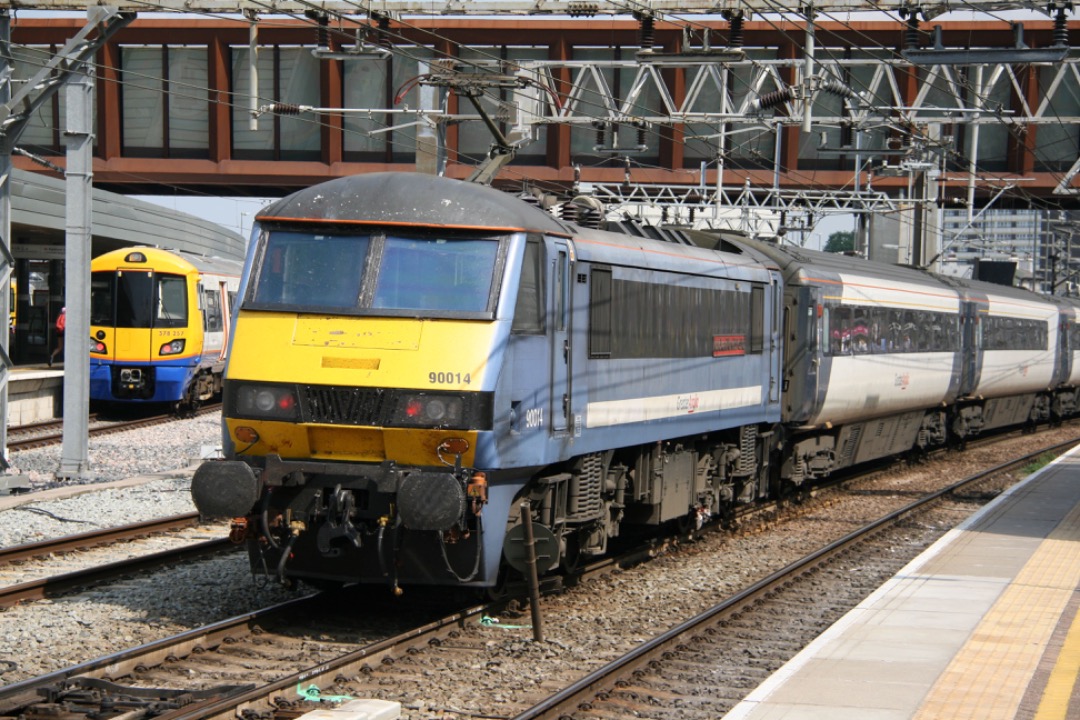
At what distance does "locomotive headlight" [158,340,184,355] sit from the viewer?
90.2ft

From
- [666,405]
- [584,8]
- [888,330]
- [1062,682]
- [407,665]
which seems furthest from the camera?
[888,330]

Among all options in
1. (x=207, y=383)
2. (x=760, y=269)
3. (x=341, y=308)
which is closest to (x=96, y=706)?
(x=341, y=308)

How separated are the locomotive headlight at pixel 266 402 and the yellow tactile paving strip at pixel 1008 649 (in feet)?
15.3

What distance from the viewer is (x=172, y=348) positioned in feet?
90.8

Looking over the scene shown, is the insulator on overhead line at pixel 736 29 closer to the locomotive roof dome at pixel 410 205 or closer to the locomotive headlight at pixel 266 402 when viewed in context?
the locomotive roof dome at pixel 410 205

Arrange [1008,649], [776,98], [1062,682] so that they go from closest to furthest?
[1062,682] → [1008,649] → [776,98]

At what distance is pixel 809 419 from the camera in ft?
61.9

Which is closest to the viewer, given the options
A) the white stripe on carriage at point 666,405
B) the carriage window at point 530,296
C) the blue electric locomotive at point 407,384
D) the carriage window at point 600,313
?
the blue electric locomotive at point 407,384

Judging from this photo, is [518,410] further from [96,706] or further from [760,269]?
[760,269]

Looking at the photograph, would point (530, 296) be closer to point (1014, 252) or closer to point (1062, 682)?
point (1062, 682)

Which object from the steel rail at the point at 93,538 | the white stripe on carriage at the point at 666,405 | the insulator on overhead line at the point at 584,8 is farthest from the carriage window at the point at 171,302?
the white stripe on carriage at the point at 666,405

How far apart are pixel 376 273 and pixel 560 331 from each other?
1544 mm

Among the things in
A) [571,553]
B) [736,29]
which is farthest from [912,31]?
[571,553]

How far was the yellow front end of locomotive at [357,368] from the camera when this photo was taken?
9789mm
